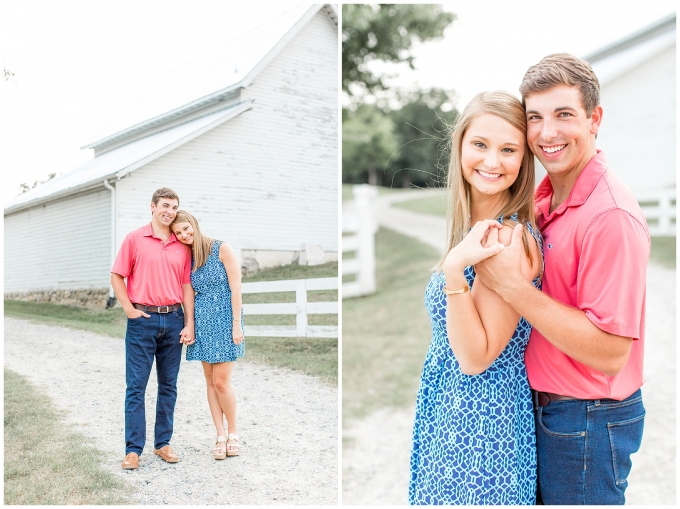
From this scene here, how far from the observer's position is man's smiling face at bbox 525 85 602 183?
1.59 m

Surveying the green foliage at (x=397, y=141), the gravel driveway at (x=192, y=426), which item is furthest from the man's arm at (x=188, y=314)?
the green foliage at (x=397, y=141)

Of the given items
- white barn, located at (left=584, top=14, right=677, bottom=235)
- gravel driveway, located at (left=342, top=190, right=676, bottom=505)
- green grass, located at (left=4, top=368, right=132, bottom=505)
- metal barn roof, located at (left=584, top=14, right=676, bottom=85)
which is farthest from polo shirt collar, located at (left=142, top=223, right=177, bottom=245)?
white barn, located at (left=584, top=14, right=677, bottom=235)

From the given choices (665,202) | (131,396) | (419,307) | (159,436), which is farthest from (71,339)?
(665,202)

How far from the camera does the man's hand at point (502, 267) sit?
4.83 ft

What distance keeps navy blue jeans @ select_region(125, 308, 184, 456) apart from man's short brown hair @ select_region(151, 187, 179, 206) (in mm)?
465

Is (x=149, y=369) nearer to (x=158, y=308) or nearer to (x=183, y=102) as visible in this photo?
(x=158, y=308)

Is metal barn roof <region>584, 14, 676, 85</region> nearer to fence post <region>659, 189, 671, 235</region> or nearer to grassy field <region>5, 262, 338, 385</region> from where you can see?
fence post <region>659, 189, 671, 235</region>

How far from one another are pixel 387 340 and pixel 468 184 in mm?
4448

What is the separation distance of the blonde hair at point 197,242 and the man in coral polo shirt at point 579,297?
1.38 metres

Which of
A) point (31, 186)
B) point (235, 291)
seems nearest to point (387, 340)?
point (235, 291)

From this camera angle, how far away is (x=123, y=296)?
98.9 inches

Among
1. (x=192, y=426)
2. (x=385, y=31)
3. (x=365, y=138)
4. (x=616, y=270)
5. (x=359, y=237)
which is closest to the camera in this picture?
(x=616, y=270)

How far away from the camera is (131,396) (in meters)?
2.54

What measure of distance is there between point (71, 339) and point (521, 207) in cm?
196
